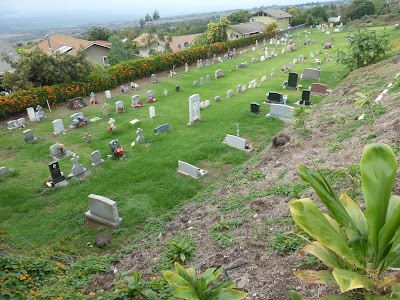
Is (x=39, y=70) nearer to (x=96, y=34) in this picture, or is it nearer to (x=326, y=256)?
(x=326, y=256)

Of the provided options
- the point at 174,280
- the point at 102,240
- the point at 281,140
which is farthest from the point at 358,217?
the point at 281,140

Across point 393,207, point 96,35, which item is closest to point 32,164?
point 393,207

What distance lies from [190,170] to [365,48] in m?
14.3

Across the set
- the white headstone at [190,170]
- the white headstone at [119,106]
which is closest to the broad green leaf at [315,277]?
the white headstone at [190,170]

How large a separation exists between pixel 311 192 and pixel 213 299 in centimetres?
386

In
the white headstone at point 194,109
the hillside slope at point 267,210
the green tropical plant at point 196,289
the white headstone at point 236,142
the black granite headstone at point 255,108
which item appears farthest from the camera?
the black granite headstone at point 255,108

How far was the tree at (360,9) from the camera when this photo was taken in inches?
2351

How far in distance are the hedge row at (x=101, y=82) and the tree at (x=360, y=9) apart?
1622 inches

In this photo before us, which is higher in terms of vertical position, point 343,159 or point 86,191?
point 343,159

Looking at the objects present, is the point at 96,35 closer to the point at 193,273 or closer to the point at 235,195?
the point at 235,195

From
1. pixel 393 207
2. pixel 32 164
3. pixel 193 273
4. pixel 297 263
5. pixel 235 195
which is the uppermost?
pixel 393 207

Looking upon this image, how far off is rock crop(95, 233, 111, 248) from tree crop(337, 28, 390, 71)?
1739 cm

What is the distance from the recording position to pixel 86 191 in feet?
32.7

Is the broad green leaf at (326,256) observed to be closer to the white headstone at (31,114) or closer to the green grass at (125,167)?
the green grass at (125,167)
